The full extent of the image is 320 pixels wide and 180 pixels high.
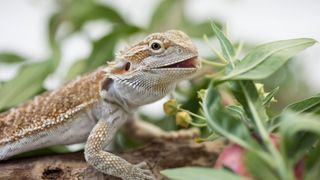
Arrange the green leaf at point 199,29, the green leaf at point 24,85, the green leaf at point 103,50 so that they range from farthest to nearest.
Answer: the green leaf at point 199,29 < the green leaf at point 103,50 < the green leaf at point 24,85

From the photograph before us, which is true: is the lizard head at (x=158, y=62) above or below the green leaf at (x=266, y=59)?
below

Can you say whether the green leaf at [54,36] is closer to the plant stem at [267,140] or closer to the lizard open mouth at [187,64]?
the lizard open mouth at [187,64]

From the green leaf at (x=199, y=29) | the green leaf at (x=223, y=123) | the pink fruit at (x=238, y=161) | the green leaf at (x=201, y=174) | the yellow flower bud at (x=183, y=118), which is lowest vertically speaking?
the yellow flower bud at (x=183, y=118)

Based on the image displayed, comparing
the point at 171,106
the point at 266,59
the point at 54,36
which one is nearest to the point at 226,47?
the point at 266,59

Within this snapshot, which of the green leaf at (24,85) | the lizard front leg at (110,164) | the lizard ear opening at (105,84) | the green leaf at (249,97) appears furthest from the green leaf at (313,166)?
the green leaf at (24,85)

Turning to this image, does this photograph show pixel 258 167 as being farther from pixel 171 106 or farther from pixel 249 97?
pixel 171 106

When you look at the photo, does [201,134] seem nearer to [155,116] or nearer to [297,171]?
[155,116]

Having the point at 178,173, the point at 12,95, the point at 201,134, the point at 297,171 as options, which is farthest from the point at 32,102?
the point at 297,171

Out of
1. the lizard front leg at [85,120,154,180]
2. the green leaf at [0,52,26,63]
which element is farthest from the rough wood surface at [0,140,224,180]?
the green leaf at [0,52,26,63]
